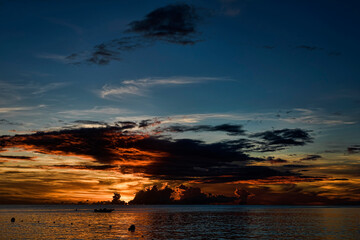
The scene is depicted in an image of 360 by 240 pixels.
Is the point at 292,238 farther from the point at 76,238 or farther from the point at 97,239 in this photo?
the point at 76,238

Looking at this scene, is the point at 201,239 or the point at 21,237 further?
the point at 21,237

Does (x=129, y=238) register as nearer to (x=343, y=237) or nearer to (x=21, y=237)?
(x=21, y=237)

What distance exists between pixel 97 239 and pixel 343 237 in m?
63.0

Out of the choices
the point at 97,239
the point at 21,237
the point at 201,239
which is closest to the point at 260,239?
the point at 201,239

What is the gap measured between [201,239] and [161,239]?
9.97m

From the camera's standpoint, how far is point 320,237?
273 feet

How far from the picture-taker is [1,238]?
275 feet

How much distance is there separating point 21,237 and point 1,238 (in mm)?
4784

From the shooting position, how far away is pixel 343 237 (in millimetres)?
82688

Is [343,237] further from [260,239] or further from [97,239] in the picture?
[97,239]

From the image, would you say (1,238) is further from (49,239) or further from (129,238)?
(129,238)

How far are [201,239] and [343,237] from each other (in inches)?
1456

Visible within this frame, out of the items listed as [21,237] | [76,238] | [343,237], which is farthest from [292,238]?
[21,237]

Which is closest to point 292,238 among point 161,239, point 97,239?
point 161,239
